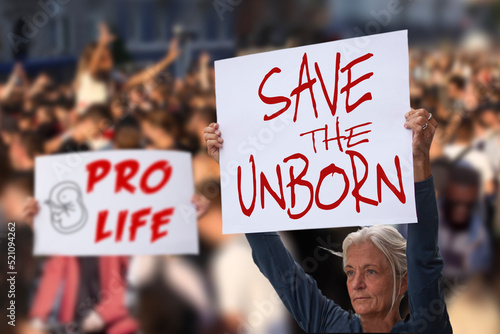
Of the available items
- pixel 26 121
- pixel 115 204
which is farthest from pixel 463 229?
pixel 26 121

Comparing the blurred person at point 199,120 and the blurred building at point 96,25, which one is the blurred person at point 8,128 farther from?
the blurred person at point 199,120

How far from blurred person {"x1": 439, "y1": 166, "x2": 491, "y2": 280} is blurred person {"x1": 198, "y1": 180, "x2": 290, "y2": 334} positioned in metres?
0.74

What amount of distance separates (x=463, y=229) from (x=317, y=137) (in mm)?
923

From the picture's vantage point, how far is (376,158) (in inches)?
71.4

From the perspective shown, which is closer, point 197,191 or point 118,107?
point 197,191

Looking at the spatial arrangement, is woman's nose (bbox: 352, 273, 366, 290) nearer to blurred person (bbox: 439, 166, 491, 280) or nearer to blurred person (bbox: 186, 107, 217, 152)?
blurred person (bbox: 439, 166, 491, 280)

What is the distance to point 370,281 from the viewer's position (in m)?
1.89

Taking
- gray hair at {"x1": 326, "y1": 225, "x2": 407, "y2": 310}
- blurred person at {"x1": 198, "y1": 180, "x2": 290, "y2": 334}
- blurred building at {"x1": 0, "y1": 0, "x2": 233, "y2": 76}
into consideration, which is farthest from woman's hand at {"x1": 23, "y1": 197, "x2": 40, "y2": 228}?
gray hair at {"x1": 326, "y1": 225, "x2": 407, "y2": 310}

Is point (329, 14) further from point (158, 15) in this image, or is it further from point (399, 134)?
point (399, 134)

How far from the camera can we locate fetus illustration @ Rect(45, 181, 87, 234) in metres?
2.79

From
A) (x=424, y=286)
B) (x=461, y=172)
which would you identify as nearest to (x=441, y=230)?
(x=461, y=172)

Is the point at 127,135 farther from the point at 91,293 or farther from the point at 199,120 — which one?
the point at 91,293

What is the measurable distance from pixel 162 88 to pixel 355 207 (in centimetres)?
163

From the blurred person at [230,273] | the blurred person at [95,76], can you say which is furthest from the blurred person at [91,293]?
the blurred person at [95,76]
